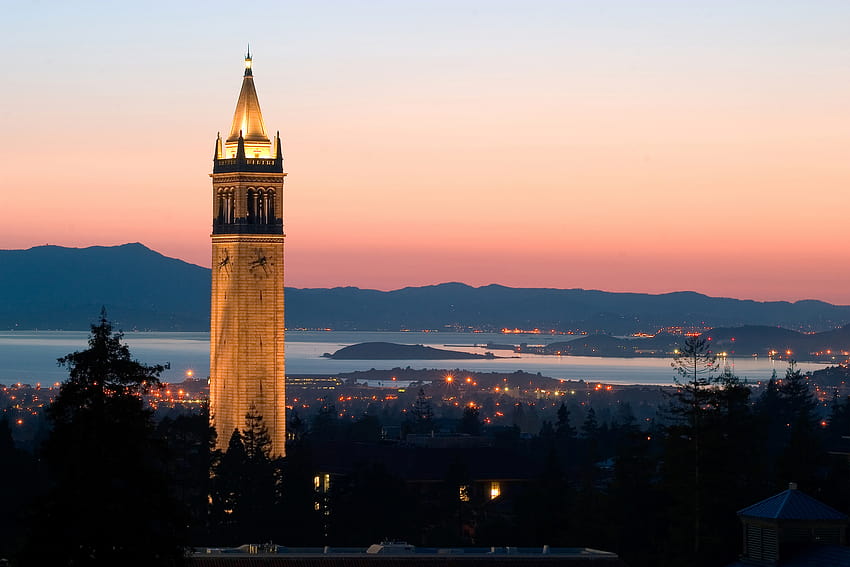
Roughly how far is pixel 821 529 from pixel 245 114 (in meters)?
57.5

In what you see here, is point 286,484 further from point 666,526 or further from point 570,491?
point 666,526

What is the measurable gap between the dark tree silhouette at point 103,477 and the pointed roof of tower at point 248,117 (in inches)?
2532

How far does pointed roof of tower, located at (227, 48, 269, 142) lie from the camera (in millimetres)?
98562

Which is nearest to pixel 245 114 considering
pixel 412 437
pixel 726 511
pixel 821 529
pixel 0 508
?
pixel 412 437

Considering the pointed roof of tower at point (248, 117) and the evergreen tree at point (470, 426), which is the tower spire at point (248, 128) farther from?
the evergreen tree at point (470, 426)

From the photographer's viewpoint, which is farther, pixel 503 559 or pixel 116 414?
pixel 503 559

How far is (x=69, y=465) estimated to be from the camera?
111 feet

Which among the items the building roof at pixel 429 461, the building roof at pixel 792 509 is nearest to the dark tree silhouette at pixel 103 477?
the building roof at pixel 792 509

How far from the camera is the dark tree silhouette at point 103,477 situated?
33719mm

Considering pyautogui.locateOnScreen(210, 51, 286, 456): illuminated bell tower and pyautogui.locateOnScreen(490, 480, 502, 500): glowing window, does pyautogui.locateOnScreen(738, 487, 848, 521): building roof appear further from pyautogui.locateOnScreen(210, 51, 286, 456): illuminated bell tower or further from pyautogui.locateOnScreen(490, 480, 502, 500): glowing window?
pyautogui.locateOnScreen(210, 51, 286, 456): illuminated bell tower

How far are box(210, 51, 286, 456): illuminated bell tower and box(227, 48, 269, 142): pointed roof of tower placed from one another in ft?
0.18

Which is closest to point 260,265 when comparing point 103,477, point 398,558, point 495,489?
point 495,489

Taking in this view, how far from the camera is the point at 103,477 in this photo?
34062mm

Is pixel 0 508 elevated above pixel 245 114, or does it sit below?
below
